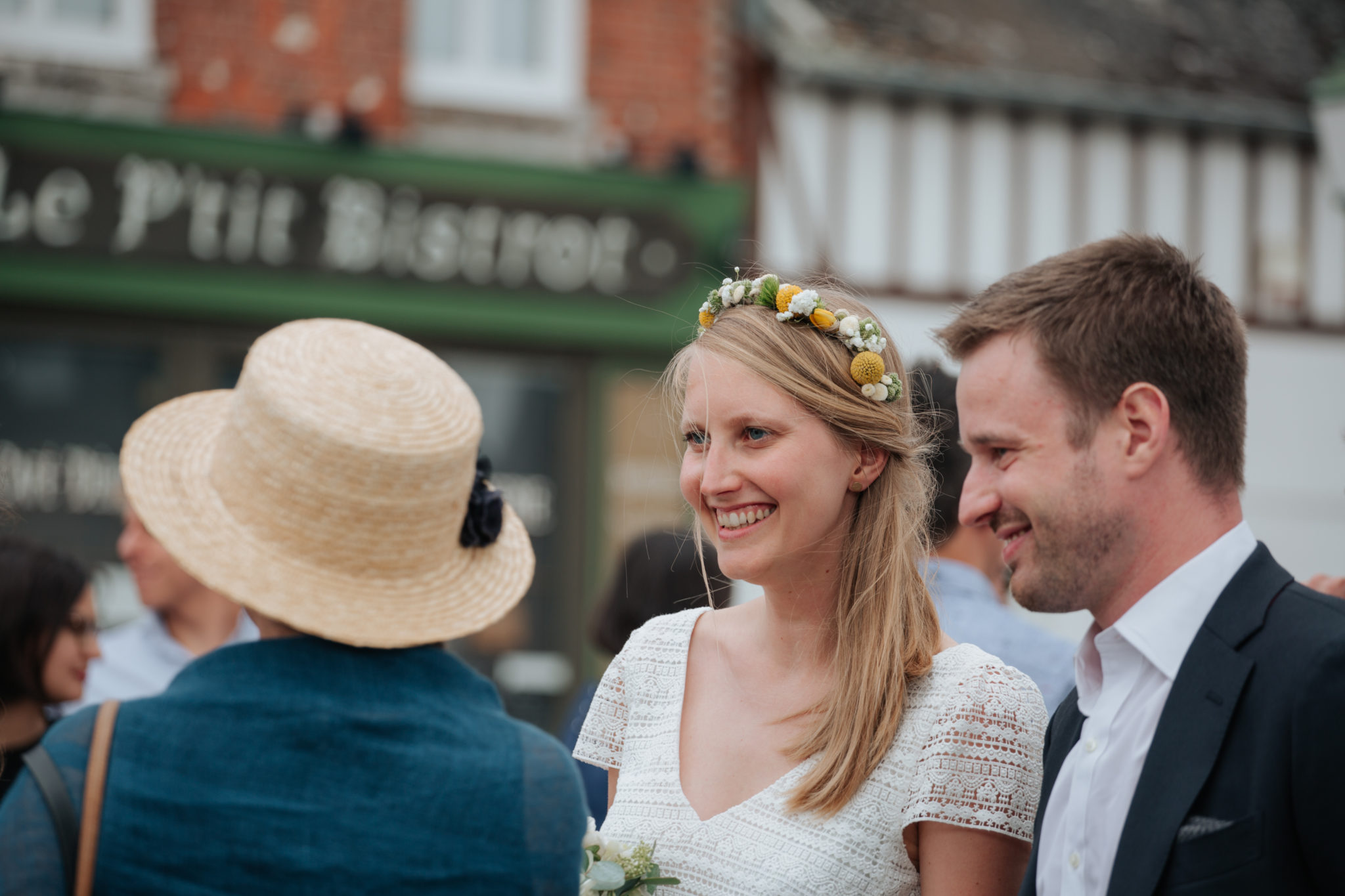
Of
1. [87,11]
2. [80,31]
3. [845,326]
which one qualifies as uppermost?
[87,11]

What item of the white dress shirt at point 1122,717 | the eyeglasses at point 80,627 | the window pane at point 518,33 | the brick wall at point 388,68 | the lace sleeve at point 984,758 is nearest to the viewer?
the white dress shirt at point 1122,717

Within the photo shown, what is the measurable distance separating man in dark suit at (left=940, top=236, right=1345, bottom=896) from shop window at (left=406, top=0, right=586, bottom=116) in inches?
261

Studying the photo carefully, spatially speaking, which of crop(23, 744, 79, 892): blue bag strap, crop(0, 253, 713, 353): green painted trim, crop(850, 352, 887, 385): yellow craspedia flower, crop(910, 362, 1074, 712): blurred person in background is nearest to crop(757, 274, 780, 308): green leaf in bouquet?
crop(850, 352, 887, 385): yellow craspedia flower

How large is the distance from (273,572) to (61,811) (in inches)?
14.7

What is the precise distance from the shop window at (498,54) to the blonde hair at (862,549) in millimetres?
5989

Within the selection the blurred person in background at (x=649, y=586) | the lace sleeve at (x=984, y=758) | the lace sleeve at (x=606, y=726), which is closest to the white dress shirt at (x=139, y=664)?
the blurred person in background at (x=649, y=586)

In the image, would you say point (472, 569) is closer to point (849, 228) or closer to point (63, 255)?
point (63, 255)

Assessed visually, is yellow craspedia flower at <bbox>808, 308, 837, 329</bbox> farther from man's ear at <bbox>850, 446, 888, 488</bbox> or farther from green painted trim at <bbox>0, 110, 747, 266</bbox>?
green painted trim at <bbox>0, 110, 747, 266</bbox>

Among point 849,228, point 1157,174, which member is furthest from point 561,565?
point 1157,174

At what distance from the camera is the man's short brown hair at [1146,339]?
6.05 ft

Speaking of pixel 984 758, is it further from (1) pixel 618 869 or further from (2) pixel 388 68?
(2) pixel 388 68

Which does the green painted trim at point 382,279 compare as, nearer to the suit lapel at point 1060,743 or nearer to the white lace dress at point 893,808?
the white lace dress at point 893,808

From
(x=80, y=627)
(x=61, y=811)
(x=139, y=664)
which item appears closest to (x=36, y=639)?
(x=80, y=627)

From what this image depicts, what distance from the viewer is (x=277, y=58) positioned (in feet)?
25.6
